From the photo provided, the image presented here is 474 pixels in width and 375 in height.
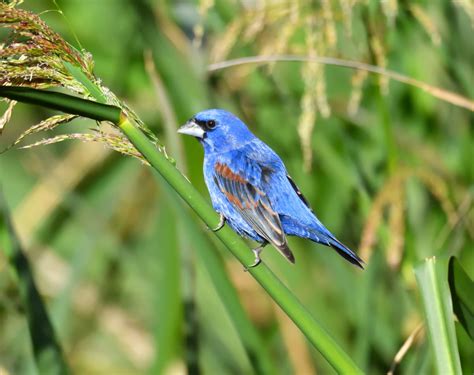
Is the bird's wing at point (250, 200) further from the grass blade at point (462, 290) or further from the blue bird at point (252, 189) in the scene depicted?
the grass blade at point (462, 290)

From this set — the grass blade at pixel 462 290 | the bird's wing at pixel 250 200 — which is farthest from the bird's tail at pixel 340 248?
the grass blade at pixel 462 290

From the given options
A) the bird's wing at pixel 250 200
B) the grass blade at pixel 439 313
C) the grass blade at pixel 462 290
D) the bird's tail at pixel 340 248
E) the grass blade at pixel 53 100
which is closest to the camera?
the grass blade at pixel 53 100

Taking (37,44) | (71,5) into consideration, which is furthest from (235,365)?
(71,5)

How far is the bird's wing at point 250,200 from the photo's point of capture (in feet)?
5.77

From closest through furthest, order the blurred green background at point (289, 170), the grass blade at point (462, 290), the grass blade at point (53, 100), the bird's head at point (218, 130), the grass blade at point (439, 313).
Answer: the grass blade at point (53, 100)
the grass blade at point (439, 313)
the grass blade at point (462, 290)
the bird's head at point (218, 130)
the blurred green background at point (289, 170)

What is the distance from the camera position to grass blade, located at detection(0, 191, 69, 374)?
65.5 inches

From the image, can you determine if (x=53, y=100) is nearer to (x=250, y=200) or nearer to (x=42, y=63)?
(x=42, y=63)

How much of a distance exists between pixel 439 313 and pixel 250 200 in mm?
642

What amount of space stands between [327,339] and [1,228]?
81 centimetres

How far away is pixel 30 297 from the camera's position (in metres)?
1.68

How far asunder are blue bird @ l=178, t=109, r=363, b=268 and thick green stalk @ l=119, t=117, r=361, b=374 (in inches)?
19.3

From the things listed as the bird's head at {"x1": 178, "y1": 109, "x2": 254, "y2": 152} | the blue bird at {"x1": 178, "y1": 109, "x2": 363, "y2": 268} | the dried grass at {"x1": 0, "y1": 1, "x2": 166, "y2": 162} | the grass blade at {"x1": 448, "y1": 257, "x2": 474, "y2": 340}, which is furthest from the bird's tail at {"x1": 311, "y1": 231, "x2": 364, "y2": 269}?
the dried grass at {"x1": 0, "y1": 1, "x2": 166, "y2": 162}

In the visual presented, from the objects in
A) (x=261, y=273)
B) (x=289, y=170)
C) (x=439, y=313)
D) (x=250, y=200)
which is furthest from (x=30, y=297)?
(x=289, y=170)

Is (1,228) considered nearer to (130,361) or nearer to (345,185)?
(345,185)
